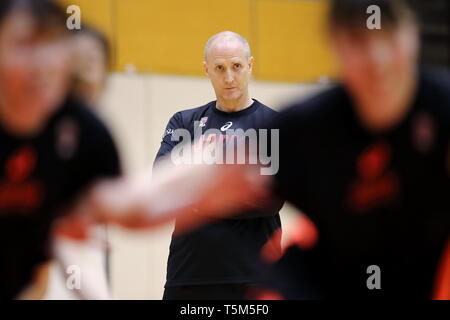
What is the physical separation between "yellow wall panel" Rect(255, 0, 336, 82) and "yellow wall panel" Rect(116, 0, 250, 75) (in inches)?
5.5

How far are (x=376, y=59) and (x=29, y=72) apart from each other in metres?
0.86

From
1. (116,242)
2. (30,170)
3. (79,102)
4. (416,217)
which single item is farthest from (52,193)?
(116,242)

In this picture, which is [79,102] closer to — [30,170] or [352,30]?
[30,170]

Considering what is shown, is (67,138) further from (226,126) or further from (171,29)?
(171,29)

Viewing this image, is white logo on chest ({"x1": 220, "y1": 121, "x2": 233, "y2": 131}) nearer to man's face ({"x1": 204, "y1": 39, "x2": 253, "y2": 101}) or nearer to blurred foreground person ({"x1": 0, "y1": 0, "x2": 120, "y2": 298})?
man's face ({"x1": 204, "y1": 39, "x2": 253, "y2": 101})

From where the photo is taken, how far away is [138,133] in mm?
5230

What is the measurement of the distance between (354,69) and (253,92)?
3.02 meters

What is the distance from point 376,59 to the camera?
1.87 m

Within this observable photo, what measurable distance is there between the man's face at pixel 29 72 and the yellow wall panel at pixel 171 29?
3.09 meters

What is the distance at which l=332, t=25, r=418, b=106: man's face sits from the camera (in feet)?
6.12
